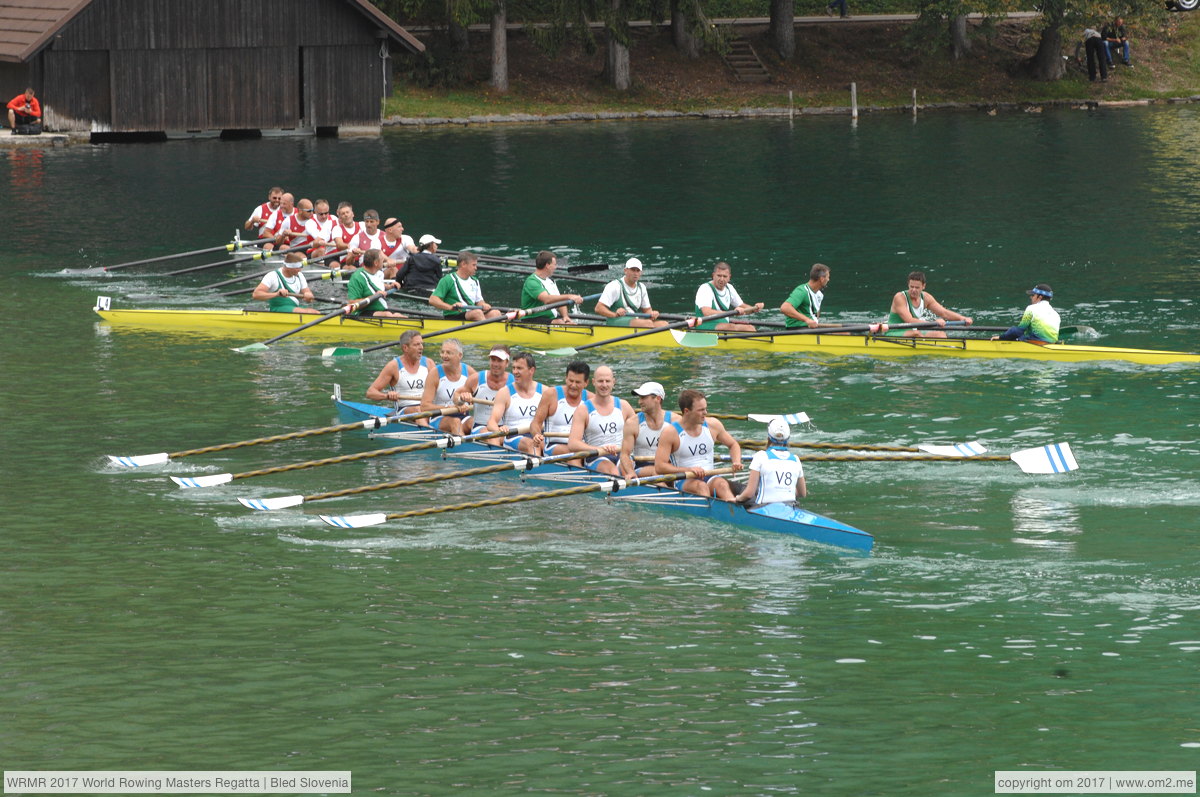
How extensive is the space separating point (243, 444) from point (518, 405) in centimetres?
358

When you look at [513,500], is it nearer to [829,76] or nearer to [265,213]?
[265,213]

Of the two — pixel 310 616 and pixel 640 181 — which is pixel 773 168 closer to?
pixel 640 181

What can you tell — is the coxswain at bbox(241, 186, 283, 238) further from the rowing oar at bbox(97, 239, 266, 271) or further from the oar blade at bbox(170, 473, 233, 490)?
the oar blade at bbox(170, 473, 233, 490)

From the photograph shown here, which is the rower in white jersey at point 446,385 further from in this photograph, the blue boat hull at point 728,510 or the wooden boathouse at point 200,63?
the wooden boathouse at point 200,63

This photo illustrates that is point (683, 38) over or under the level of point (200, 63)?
over

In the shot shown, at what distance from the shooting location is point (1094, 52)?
229ft

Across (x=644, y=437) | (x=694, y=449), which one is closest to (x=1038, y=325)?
(x=694, y=449)

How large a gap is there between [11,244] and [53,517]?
869 inches

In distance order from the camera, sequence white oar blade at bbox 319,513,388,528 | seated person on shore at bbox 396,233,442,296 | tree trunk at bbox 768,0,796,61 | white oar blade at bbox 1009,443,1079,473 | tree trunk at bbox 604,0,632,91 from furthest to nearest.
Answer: tree trunk at bbox 768,0,796,61 → tree trunk at bbox 604,0,632,91 → seated person on shore at bbox 396,233,442,296 → white oar blade at bbox 1009,443,1079,473 → white oar blade at bbox 319,513,388,528

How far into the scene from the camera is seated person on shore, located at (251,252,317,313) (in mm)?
29375

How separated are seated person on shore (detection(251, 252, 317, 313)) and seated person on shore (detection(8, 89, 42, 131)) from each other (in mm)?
30861

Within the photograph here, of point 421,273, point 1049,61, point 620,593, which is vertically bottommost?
point 620,593

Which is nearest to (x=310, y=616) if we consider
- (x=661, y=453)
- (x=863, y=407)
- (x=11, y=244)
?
(x=661, y=453)

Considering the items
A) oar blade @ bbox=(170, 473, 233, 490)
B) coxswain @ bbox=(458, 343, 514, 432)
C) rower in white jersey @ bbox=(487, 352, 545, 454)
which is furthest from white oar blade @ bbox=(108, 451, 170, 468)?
rower in white jersey @ bbox=(487, 352, 545, 454)
